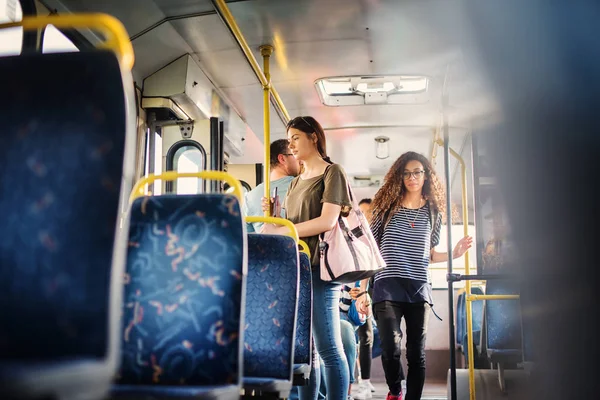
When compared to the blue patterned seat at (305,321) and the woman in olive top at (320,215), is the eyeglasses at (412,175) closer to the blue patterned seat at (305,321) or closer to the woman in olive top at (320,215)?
the woman in olive top at (320,215)

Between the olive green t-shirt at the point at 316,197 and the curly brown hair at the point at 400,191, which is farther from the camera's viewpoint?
the curly brown hair at the point at 400,191

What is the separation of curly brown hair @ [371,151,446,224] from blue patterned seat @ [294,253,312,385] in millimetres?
1250

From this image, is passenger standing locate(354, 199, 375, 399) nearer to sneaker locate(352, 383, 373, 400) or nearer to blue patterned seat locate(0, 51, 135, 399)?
sneaker locate(352, 383, 373, 400)

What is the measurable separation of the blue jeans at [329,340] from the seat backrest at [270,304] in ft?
1.68

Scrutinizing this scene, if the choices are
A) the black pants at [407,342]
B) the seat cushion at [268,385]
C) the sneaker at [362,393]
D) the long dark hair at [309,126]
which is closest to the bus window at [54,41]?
the long dark hair at [309,126]

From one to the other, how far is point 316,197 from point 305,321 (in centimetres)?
60

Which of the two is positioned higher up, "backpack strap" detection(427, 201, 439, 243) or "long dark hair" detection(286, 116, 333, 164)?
"long dark hair" detection(286, 116, 333, 164)

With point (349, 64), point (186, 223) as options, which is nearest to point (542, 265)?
point (186, 223)

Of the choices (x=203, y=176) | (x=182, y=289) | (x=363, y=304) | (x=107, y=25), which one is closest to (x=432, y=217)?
(x=363, y=304)

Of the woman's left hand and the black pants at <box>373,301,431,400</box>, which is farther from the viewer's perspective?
the woman's left hand

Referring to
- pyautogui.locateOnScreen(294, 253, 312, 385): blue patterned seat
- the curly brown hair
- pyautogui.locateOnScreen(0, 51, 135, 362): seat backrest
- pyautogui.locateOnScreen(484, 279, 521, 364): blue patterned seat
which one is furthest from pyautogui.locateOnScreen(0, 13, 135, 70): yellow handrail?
pyautogui.locateOnScreen(484, 279, 521, 364): blue patterned seat

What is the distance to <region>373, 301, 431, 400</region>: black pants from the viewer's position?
12.2 feet

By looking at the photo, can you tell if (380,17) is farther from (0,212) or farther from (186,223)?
(0,212)

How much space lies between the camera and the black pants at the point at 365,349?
5.57m
